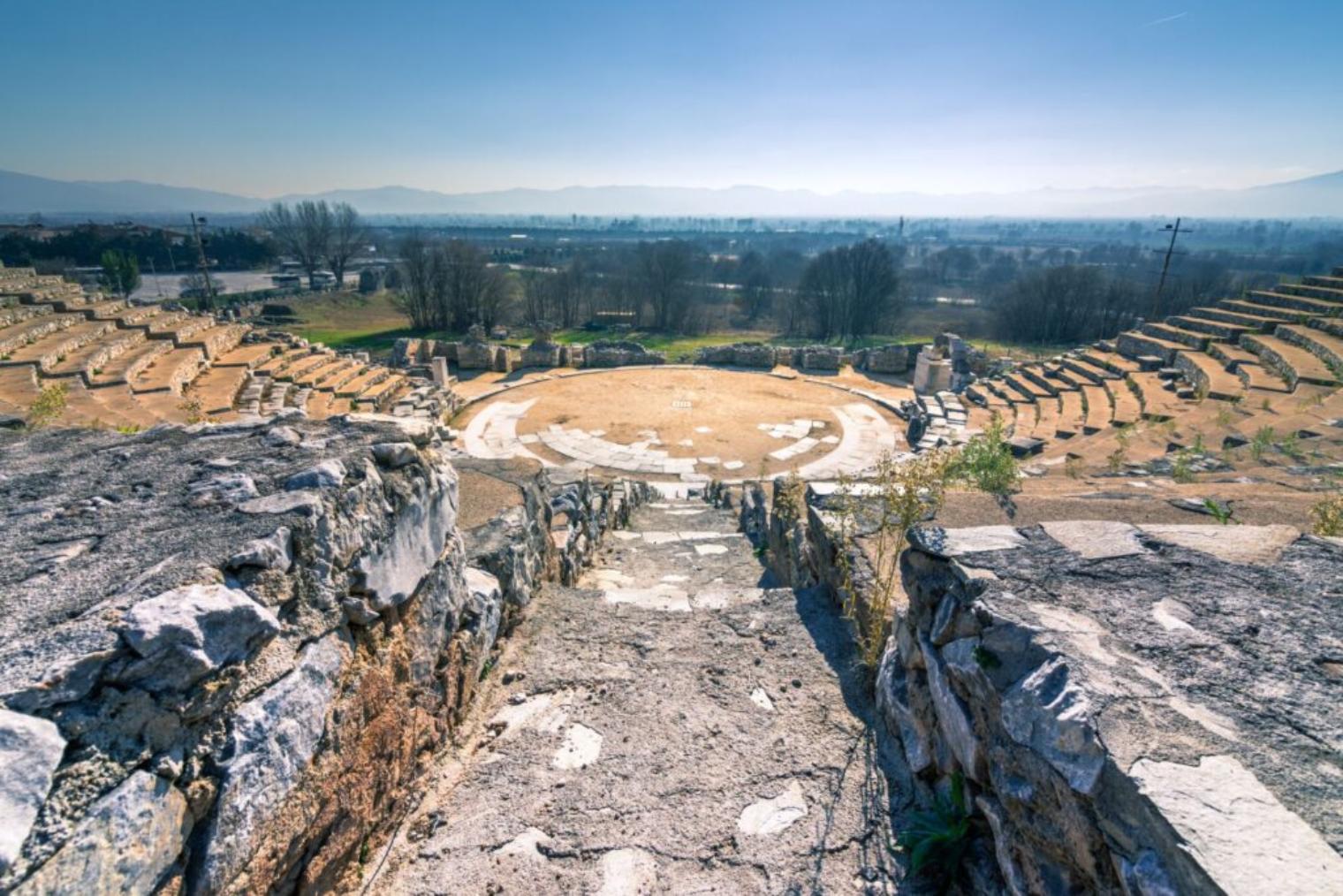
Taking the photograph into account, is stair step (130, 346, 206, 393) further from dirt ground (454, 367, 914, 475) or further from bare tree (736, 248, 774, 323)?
bare tree (736, 248, 774, 323)

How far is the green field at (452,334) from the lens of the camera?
1115 inches

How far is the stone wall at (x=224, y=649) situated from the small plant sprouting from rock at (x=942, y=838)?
7.78 ft

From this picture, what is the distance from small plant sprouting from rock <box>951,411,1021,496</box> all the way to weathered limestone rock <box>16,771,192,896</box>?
5186 mm

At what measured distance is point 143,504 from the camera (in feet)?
8.64

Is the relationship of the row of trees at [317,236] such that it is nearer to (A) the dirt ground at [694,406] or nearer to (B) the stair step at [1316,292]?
(A) the dirt ground at [694,406]

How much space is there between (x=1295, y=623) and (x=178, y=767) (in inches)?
156

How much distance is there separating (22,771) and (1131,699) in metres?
3.11

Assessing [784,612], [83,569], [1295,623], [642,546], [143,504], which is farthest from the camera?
[642,546]

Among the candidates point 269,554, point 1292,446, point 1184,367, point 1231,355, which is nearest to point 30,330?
point 269,554

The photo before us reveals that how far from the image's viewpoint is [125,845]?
1.53 metres

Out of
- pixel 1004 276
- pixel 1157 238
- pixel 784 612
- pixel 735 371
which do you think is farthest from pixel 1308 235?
pixel 784 612

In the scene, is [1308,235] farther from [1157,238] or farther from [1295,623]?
[1295,623]

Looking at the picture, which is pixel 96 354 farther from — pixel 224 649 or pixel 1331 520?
pixel 1331 520

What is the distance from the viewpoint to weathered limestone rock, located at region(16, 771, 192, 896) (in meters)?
1.40
